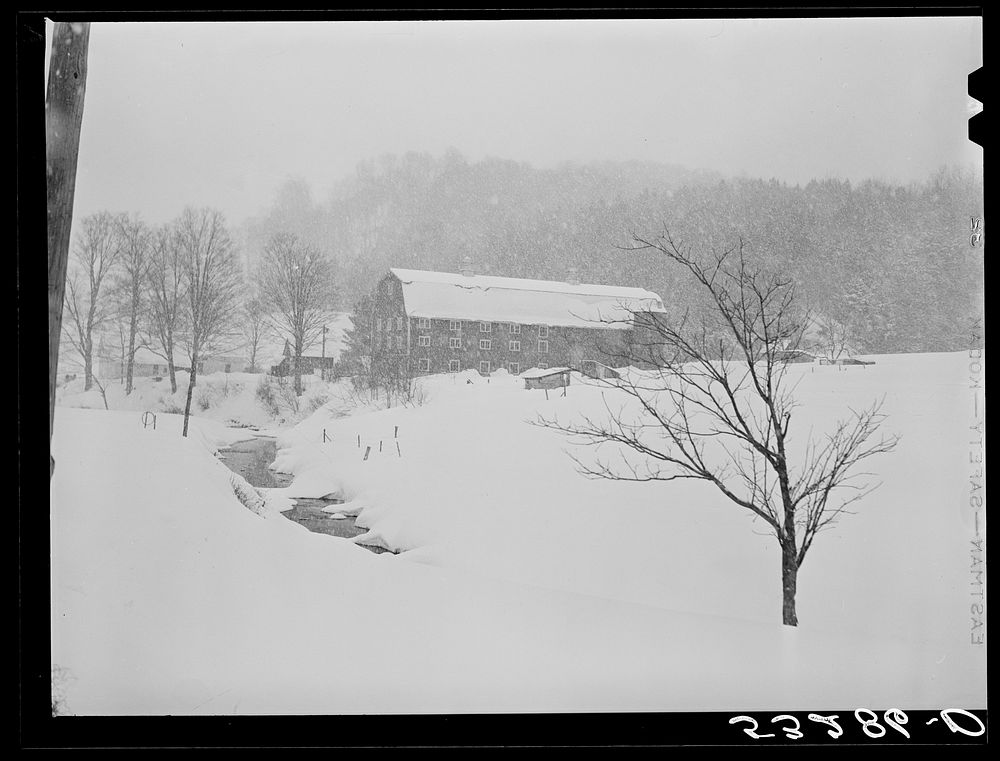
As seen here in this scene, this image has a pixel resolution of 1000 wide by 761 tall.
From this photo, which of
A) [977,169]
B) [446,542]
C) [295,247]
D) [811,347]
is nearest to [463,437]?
[446,542]

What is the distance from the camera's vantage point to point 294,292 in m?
1.92

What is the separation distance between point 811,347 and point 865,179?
0.48 meters

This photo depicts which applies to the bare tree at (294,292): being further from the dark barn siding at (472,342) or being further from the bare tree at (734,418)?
the bare tree at (734,418)

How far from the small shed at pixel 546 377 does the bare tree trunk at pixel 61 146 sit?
125 centimetres

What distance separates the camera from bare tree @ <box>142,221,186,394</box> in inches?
74.3

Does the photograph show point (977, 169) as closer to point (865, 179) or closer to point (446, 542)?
point (865, 179)

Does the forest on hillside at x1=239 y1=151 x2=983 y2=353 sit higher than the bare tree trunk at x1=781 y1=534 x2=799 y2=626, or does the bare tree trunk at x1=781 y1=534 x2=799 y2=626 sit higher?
the forest on hillside at x1=239 y1=151 x2=983 y2=353

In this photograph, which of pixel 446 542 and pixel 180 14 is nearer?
pixel 180 14

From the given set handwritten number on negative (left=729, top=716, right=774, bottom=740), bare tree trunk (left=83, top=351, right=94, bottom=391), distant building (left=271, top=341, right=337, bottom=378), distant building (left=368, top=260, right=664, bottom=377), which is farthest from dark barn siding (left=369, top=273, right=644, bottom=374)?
handwritten number on negative (left=729, top=716, right=774, bottom=740)

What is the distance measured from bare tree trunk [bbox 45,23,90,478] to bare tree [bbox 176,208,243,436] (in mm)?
300

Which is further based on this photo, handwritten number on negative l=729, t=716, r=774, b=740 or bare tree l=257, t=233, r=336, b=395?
bare tree l=257, t=233, r=336, b=395

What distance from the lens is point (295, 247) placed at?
1.91 meters

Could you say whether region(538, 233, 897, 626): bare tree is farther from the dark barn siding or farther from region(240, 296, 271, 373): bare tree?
region(240, 296, 271, 373): bare tree

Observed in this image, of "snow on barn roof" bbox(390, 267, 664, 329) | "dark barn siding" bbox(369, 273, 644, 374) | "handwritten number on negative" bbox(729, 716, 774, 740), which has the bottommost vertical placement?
"handwritten number on negative" bbox(729, 716, 774, 740)
